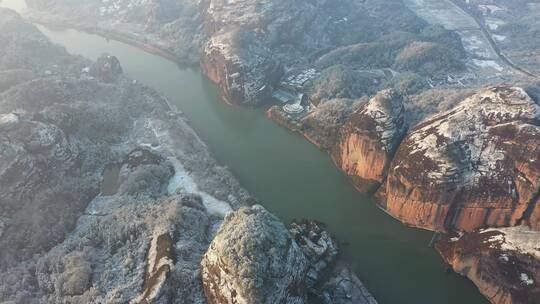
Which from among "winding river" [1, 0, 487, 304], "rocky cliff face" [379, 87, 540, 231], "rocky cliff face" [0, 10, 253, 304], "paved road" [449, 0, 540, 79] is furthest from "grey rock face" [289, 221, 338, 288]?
"paved road" [449, 0, 540, 79]

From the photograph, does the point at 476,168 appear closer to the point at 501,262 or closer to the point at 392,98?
the point at 501,262

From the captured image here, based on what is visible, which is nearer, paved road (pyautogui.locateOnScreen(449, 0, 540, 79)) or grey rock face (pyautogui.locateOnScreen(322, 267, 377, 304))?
grey rock face (pyautogui.locateOnScreen(322, 267, 377, 304))

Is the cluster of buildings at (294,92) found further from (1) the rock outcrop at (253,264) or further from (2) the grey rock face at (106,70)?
(1) the rock outcrop at (253,264)

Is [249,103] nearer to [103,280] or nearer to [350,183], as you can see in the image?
[350,183]

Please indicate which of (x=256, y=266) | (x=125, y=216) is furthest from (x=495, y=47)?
(x=125, y=216)

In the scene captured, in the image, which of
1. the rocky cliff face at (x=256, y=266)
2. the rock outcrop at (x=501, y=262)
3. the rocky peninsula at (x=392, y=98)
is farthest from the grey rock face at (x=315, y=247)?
the rock outcrop at (x=501, y=262)

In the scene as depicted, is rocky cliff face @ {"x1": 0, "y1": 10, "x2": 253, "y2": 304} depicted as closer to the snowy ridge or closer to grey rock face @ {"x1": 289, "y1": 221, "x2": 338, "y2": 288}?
grey rock face @ {"x1": 289, "y1": 221, "x2": 338, "y2": 288}
